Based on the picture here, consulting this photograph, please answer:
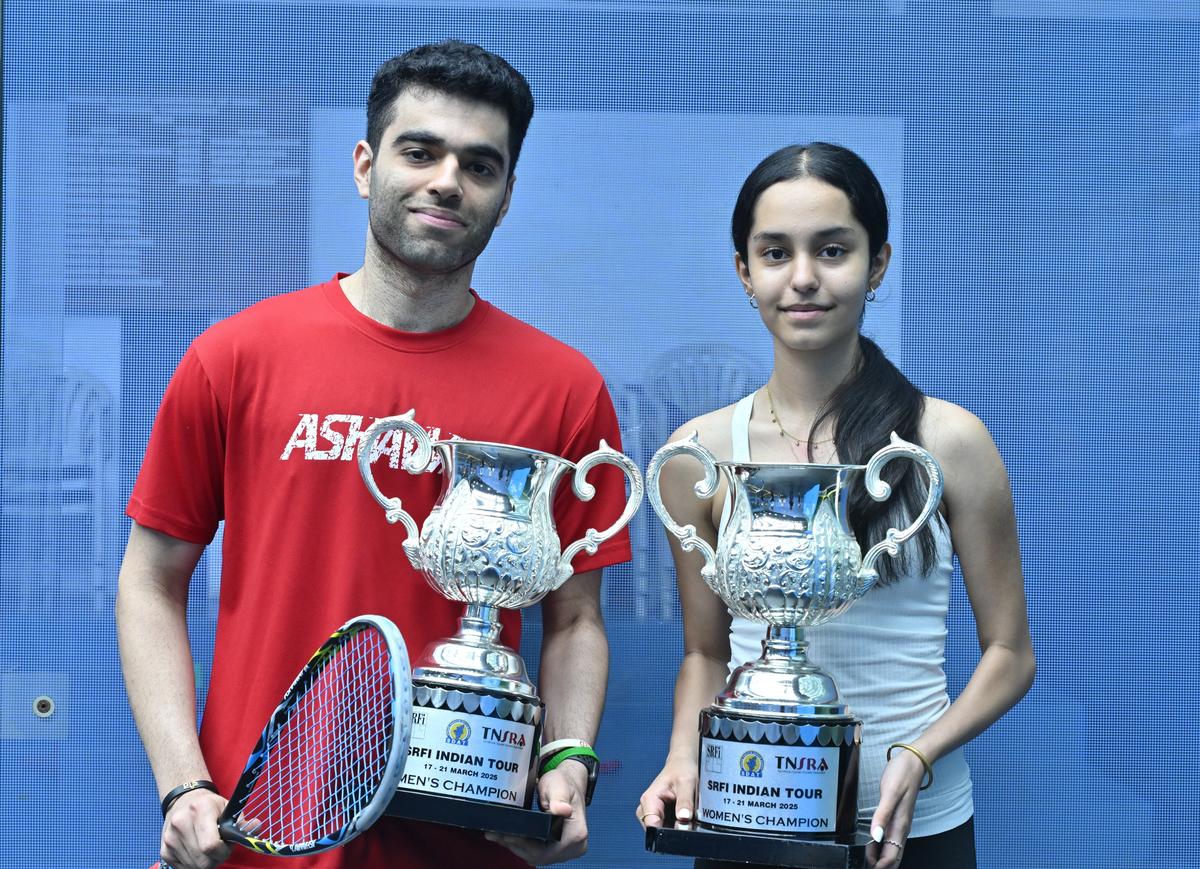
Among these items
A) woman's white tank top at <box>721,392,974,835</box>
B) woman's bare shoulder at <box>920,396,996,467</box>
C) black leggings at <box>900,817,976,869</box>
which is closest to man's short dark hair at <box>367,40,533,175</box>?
woman's bare shoulder at <box>920,396,996,467</box>

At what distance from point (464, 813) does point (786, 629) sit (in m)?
0.50

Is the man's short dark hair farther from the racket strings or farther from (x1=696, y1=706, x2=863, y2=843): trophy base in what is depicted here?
(x1=696, y1=706, x2=863, y2=843): trophy base

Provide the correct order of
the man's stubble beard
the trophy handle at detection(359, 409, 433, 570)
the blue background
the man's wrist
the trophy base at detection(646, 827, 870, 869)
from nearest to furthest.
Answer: the trophy base at detection(646, 827, 870, 869), the trophy handle at detection(359, 409, 433, 570), the man's wrist, the man's stubble beard, the blue background

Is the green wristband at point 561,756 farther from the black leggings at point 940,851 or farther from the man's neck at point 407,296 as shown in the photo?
the man's neck at point 407,296

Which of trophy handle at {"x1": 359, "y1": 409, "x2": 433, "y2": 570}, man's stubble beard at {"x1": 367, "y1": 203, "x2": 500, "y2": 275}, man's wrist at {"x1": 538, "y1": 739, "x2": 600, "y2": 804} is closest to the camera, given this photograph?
trophy handle at {"x1": 359, "y1": 409, "x2": 433, "y2": 570}

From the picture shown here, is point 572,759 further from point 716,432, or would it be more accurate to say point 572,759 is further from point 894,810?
point 716,432

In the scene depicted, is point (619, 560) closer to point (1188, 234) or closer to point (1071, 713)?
point (1071, 713)

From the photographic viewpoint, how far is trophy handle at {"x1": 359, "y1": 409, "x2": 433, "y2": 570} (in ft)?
6.13

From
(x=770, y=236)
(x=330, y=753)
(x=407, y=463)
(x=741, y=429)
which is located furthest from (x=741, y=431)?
(x=330, y=753)

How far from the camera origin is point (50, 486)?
2.69 meters

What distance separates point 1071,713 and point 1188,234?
980mm

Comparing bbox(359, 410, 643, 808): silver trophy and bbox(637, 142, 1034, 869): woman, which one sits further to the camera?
bbox(637, 142, 1034, 869): woman

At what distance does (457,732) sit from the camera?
5.89 feet

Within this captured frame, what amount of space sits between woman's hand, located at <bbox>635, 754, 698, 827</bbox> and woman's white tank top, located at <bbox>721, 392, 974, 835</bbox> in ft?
0.82
